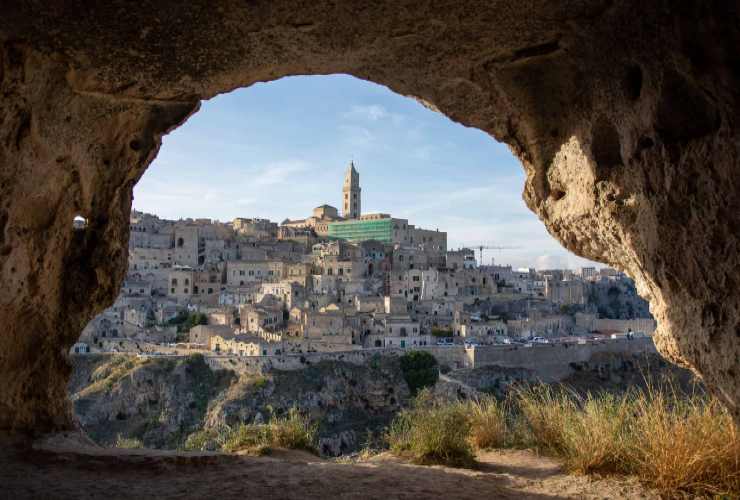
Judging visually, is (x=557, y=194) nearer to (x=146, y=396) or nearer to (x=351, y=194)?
(x=146, y=396)

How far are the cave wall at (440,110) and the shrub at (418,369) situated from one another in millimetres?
32896

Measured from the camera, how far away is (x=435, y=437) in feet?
18.7

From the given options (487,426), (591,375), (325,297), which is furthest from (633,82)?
(325,297)

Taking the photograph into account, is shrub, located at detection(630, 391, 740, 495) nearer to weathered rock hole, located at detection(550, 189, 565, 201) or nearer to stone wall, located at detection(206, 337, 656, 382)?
weathered rock hole, located at detection(550, 189, 565, 201)

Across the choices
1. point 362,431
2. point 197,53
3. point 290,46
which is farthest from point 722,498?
point 362,431

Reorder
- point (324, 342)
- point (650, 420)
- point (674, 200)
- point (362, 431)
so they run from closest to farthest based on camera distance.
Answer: point (674, 200) → point (650, 420) → point (362, 431) → point (324, 342)

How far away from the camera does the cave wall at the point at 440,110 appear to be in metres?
3.23

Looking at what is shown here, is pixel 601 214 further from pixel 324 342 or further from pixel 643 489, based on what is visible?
pixel 324 342

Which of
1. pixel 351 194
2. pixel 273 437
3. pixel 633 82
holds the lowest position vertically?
pixel 273 437

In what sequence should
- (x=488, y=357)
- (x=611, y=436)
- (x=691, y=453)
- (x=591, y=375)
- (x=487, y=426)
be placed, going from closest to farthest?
(x=691, y=453) < (x=611, y=436) < (x=487, y=426) < (x=488, y=357) < (x=591, y=375)

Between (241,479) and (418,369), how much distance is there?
34.4 meters

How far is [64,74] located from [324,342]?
3568 cm

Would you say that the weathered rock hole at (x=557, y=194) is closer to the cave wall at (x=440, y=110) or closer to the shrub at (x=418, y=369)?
the cave wall at (x=440, y=110)

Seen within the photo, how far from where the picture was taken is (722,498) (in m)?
3.57
